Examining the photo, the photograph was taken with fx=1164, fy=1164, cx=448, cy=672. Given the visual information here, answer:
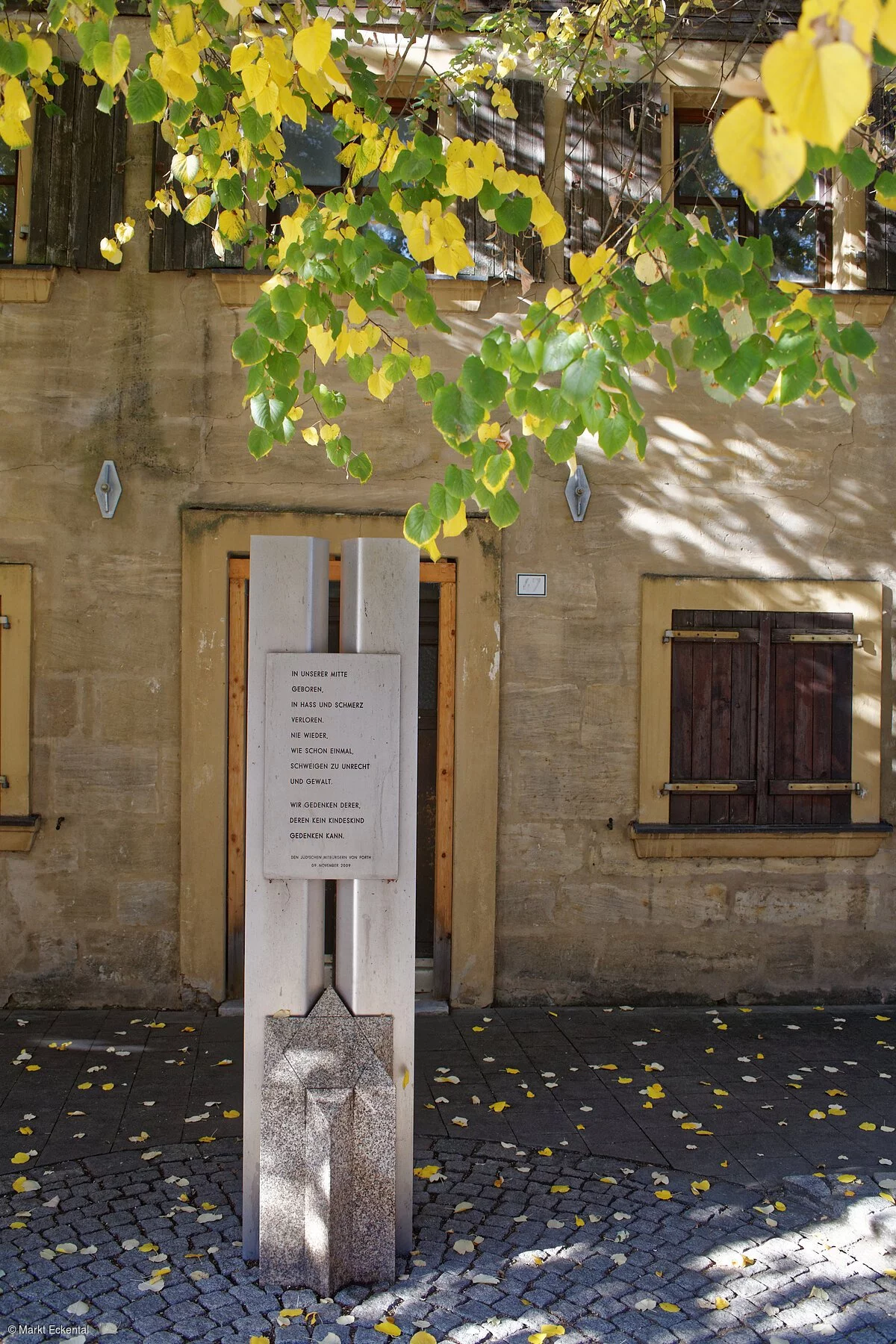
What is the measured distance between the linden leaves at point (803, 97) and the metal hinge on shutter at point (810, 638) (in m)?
5.80

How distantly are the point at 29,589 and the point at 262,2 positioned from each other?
11.1ft

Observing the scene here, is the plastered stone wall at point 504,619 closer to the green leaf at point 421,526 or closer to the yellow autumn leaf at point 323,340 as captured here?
the yellow autumn leaf at point 323,340

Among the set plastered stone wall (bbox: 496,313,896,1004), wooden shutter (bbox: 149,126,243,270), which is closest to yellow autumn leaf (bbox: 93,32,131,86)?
wooden shutter (bbox: 149,126,243,270)

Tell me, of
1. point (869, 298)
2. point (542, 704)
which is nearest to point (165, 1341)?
point (542, 704)

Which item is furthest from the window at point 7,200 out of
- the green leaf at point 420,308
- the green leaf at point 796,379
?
the green leaf at point 796,379

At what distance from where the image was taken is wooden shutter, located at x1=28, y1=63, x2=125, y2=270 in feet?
22.2

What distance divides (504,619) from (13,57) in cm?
430

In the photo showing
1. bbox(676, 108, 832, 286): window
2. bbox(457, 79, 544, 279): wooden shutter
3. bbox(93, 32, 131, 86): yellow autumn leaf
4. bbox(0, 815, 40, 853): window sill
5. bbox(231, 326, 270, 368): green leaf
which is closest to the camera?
bbox(93, 32, 131, 86): yellow autumn leaf

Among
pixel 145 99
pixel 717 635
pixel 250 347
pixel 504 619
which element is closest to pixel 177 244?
pixel 504 619

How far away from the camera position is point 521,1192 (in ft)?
14.4

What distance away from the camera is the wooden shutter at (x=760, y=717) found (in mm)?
7117

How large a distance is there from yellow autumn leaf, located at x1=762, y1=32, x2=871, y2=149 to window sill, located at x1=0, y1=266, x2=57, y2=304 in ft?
20.2

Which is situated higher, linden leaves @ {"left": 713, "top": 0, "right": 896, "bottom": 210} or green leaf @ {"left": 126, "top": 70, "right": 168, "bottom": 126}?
green leaf @ {"left": 126, "top": 70, "right": 168, "bottom": 126}

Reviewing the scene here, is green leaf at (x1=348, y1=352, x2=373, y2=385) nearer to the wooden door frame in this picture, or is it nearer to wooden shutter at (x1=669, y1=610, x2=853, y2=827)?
the wooden door frame
